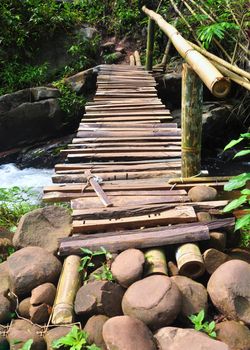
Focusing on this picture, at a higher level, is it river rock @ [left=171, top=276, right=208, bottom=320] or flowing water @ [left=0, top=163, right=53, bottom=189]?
river rock @ [left=171, top=276, right=208, bottom=320]

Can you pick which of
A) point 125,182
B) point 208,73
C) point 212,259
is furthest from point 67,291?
point 208,73

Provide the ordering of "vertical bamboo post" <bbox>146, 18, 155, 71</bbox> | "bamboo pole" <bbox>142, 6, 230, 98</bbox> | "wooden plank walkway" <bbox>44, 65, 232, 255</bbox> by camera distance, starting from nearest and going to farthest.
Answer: "bamboo pole" <bbox>142, 6, 230, 98</bbox>, "wooden plank walkway" <bbox>44, 65, 232, 255</bbox>, "vertical bamboo post" <bbox>146, 18, 155, 71</bbox>

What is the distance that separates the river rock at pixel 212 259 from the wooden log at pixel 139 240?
165mm

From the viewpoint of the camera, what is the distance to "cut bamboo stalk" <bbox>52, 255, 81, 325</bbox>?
1946mm

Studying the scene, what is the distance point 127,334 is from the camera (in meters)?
1.68

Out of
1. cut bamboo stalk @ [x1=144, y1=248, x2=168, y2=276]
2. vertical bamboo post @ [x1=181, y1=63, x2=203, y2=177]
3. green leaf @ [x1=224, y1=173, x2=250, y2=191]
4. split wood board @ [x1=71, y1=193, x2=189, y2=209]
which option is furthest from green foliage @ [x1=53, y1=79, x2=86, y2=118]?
green leaf @ [x1=224, y1=173, x2=250, y2=191]

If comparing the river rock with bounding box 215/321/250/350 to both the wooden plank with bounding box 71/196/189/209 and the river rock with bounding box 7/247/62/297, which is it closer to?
the river rock with bounding box 7/247/62/297

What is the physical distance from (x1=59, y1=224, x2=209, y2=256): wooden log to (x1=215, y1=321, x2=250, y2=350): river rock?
1.88 ft

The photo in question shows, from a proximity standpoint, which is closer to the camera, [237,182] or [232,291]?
[232,291]

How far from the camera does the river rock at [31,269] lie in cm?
A: 211

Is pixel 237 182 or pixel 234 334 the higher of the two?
pixel 237 182

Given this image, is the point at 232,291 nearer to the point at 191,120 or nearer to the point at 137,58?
the point at 191,120

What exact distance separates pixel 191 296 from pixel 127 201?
1019 mm

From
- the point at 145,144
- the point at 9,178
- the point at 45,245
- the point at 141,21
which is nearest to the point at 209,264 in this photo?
the point at 45,245
